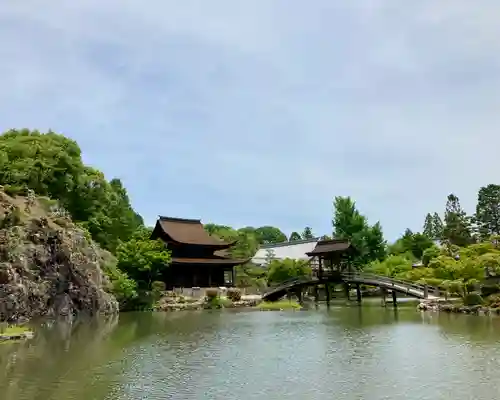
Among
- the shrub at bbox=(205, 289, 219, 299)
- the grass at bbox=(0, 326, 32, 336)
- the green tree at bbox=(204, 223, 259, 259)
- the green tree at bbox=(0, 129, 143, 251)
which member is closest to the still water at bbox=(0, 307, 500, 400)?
the grass at bbox=(0, 326, 32, 336)

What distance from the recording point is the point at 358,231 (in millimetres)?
68375

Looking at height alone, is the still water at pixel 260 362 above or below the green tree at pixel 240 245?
below

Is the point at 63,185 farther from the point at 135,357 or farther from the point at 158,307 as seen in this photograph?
the point at 135,357

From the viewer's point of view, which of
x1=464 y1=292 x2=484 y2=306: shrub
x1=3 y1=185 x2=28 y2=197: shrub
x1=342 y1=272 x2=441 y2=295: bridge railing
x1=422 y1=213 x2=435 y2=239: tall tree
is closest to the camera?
x1=464 y1=292 x2=484 y2=306: shrub

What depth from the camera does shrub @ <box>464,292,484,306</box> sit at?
1187 inches

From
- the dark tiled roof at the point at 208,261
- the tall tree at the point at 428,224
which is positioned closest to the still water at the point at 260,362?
the dark tiled roof at the point at 208,261

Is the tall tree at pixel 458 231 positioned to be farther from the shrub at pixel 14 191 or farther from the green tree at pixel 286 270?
the shrub at pixel 14 191

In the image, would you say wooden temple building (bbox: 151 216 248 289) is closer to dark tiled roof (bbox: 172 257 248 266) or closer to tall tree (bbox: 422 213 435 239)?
dark tiled roof (bbox: 172 257 248 266)

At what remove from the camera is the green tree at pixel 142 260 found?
134ft

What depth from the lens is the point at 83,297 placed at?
32750 millimetres

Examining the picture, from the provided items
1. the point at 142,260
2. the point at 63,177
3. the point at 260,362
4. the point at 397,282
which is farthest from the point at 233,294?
the point at 260,362

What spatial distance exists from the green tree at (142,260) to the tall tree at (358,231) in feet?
102

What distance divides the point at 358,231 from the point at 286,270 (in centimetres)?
2023

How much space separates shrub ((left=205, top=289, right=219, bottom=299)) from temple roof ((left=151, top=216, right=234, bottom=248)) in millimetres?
6522
